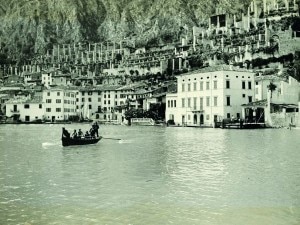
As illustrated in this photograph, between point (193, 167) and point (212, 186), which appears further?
point (193, 167)

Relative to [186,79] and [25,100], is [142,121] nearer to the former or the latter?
[186,79]

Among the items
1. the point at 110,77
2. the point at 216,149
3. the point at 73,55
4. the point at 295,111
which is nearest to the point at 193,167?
the point at 216,149

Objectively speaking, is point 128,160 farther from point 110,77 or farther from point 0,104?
point 110,77

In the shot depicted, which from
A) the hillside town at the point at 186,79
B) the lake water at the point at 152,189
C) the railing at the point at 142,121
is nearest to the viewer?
the lake water at the point at 152,189

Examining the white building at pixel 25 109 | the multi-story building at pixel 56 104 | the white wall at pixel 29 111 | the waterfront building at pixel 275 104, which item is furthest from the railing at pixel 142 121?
the white wall at pixel 29 111

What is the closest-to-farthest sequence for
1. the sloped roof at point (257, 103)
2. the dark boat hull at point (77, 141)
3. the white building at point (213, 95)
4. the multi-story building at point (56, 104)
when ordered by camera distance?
the dark boat hull at point (77, 141), the sloped roof at point (257, 103), the white building at point (213, 95), the multi-story building at point (56, 104)

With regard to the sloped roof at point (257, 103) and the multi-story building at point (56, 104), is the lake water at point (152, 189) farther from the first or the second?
the multi-story building at point (56, 104)
